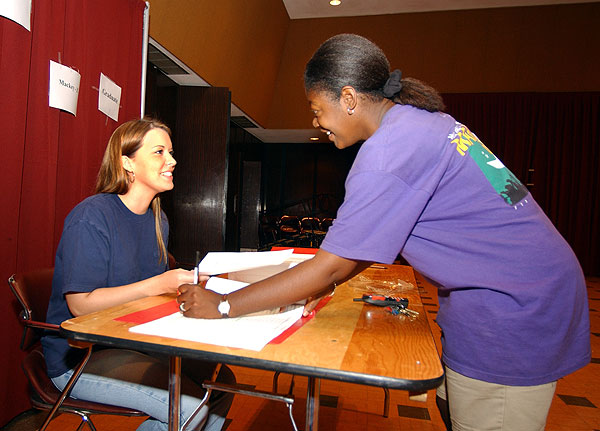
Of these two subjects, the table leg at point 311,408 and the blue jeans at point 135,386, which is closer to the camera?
the table leg at point 311,408

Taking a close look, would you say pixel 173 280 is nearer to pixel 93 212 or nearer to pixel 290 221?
pixel 93 212

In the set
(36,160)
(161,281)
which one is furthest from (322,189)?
(161,281)

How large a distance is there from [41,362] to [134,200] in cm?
66

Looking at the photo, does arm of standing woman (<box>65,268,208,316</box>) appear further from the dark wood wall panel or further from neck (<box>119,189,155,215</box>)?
the dark wood wall panel

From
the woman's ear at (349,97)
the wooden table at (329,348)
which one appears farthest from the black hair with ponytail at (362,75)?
the wooden table at (329,348)

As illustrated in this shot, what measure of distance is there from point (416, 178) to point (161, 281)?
85 cm

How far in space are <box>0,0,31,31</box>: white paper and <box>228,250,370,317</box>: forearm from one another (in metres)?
1.94

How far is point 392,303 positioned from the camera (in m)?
1.27

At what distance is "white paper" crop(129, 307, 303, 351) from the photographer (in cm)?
83

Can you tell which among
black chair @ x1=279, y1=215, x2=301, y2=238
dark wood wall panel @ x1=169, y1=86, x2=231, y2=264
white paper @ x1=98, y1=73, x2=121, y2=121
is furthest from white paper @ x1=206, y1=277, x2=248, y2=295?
black chair @ x1=279, y1=215, x2=301, y2=238

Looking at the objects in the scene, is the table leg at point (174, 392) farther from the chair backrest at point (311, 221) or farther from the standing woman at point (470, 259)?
the chair backrest at point (311, 221)

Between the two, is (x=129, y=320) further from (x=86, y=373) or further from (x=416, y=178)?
(x=416, y=178)

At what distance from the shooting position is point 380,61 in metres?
1.00

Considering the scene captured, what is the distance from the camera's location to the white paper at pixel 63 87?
7.26ft
